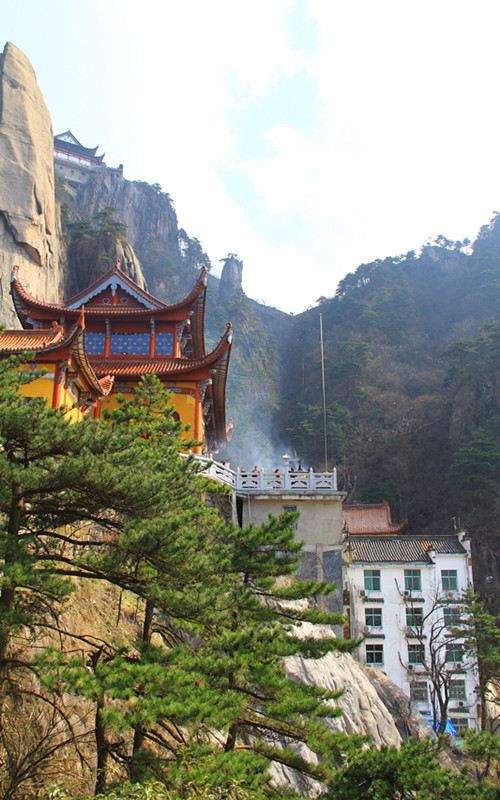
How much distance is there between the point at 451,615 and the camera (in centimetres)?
2717

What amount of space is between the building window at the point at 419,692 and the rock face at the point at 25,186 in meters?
26.4

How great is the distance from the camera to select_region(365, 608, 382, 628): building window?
93.0ft

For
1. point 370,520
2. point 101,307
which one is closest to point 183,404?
A: point 101,307

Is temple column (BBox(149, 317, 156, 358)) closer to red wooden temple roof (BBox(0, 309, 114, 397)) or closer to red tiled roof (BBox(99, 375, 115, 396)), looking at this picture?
red tiled roof (BBox(99, 375, 115, 396))

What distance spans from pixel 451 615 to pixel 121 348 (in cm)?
1735

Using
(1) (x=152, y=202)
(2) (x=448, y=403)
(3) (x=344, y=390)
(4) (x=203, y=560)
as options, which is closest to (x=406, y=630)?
(4) (x=203, y=560)

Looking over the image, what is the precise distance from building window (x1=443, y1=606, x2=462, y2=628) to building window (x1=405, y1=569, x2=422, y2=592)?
1516 millimetres

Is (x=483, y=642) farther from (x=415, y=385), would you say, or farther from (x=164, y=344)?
(x=415, y=385)

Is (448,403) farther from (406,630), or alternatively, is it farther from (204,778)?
(204,778)

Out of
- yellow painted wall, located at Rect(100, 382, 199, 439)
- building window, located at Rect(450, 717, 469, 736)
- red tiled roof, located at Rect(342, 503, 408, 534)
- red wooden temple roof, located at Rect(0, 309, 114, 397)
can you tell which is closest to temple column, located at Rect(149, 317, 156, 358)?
yellow painted wall, located at Rect(100, 382, 199, 439)

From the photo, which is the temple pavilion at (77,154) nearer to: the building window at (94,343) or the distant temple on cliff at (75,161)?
the distant temple on cliff at (75,161)

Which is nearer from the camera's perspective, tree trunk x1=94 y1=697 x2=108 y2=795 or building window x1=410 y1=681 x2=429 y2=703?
tree trunk x1=94 y1=697 x2=108 y2=795

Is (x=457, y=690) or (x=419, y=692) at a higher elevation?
(x=457, y=690)

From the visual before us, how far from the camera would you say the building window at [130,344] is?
23328mm
